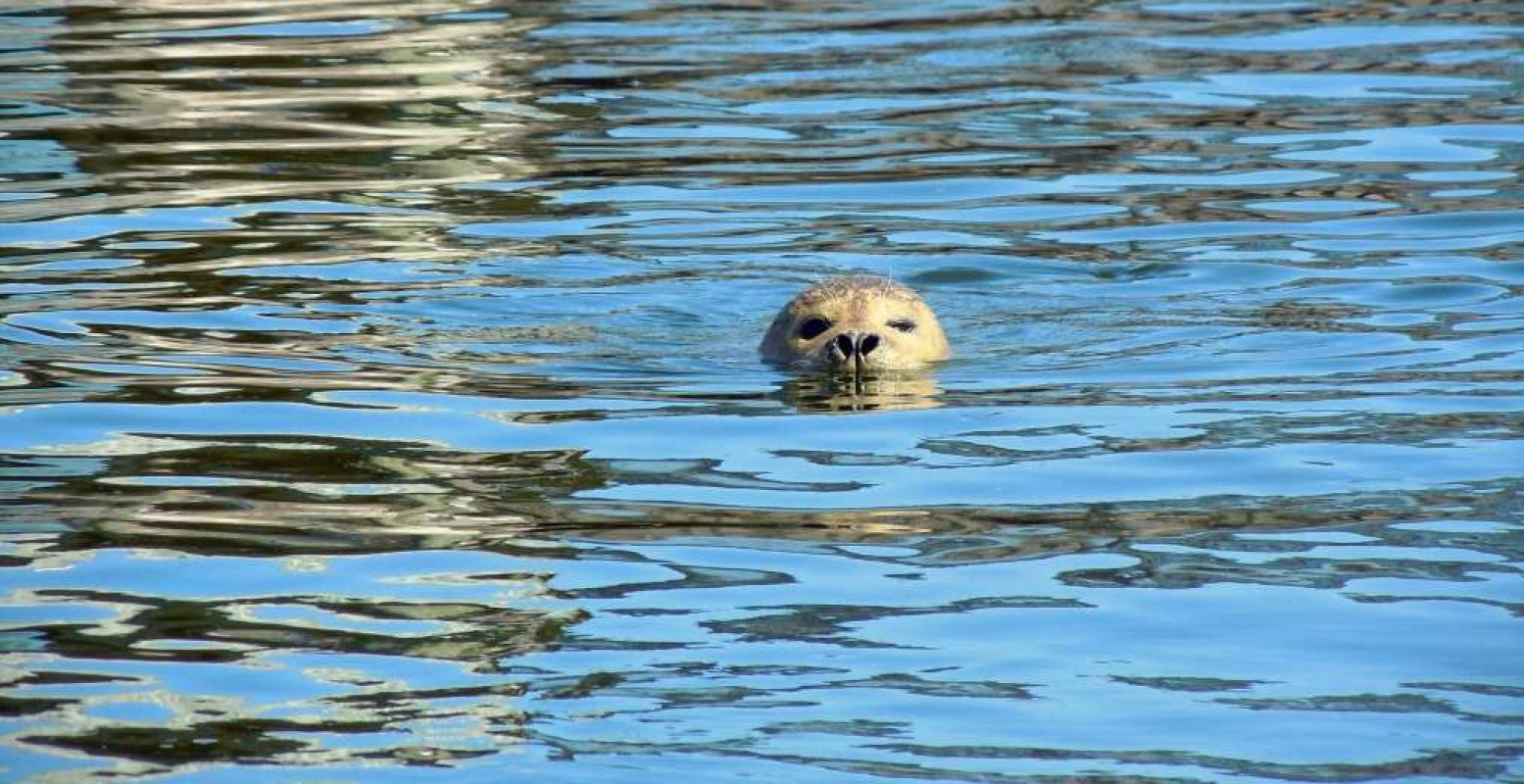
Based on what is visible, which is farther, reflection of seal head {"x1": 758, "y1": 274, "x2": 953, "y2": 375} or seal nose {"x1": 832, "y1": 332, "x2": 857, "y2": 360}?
reflection of seal head {"x1": 758, "y1": 274, "x2": 953, "y2": 375}

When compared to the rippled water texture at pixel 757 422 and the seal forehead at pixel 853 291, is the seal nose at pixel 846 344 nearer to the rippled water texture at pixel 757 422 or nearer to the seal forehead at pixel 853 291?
the rippled water texture at pixel 757 422

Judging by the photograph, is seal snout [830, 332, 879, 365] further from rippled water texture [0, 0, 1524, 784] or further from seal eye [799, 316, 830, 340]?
seal eye [799, 316, 830, 340]

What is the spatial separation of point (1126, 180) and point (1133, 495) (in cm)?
690

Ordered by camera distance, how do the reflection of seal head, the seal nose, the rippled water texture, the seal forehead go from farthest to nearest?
the seal forehead, the reflection of seal head, the seal nose, the rippled water texture

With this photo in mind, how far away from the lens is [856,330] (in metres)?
11.0

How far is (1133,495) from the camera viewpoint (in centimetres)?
838

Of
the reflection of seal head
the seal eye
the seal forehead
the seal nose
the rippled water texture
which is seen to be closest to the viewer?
the rippled water texture

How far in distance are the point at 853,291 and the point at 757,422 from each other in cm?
173

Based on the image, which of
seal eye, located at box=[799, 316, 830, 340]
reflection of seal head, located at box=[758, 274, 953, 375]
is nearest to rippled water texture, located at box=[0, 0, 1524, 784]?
reflection of seal head, located at box=[758, 274, 953, 375]

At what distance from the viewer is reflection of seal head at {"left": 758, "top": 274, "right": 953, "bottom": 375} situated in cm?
1078

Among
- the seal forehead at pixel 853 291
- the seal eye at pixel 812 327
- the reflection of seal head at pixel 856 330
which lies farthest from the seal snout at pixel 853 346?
the seal forehead at pixel 853 291

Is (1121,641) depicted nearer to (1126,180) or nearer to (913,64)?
(1126,180)

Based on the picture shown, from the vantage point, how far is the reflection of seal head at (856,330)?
10.8 m

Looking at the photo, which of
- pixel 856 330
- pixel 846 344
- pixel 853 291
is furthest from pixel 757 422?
pixel 853 291
